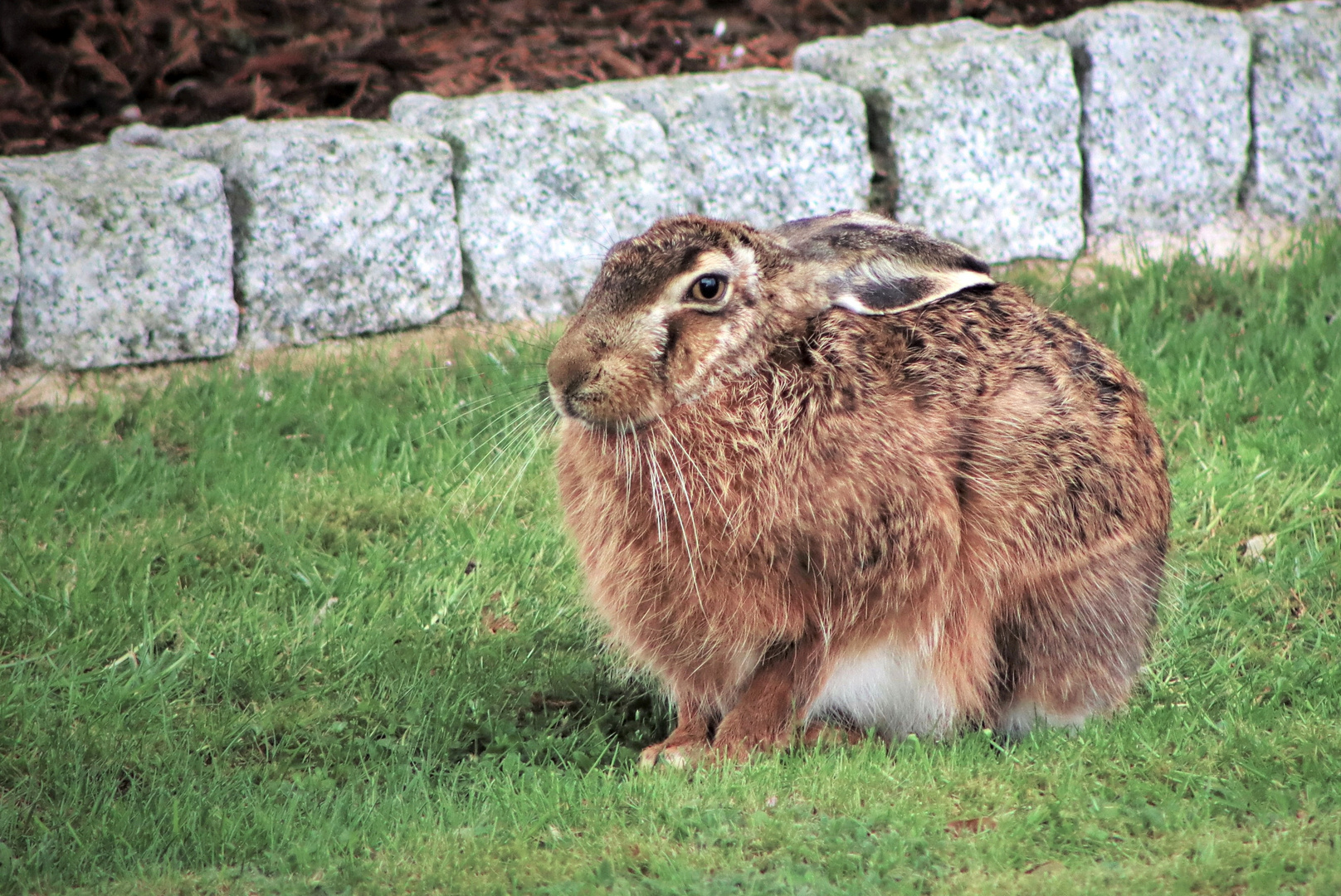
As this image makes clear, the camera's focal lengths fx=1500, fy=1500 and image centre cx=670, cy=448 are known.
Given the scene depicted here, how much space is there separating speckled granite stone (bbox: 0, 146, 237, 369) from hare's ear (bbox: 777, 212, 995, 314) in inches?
112

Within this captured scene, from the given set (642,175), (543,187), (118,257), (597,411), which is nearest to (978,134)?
(642,175)

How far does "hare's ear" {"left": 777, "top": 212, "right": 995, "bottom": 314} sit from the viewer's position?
3508 mm

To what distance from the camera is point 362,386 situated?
Answer: 18.6 ft

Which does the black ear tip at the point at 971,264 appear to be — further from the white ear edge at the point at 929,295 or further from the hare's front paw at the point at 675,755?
the hare's front paw at the point at 675,755

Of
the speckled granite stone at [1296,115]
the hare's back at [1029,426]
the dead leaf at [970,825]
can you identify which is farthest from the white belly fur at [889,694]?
the speckled granite stone at [1296,115]

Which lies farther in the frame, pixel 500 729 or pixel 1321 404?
pixel 1321 404

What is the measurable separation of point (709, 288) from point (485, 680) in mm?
1368

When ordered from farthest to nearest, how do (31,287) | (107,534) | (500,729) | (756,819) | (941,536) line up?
(31,287) → (107,534) → (500,729) → (941,536) → (756,819)

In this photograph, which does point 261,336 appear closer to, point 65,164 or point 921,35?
point 65,164

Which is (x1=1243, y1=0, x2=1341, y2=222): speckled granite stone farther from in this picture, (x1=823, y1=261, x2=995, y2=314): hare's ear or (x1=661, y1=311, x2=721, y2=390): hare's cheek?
(x1=661, y1=311, x2=721, y2=390): hare's cheek

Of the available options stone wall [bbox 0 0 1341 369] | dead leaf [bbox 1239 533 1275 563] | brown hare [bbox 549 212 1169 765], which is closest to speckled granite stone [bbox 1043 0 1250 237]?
stone wall [bbox 0 0 1341 369]

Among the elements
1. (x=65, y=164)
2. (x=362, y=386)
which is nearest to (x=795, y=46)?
(x=362, y=386)

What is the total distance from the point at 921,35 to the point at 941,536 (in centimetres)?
422

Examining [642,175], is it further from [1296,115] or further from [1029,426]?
[1296,115]
